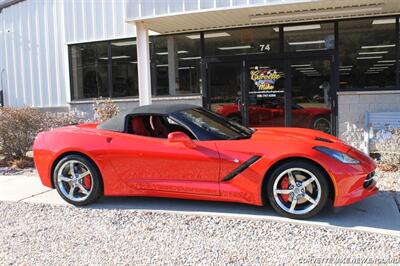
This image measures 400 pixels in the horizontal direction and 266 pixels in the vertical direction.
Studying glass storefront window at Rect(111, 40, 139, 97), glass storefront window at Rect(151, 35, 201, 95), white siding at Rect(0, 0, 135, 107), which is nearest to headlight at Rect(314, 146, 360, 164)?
glass storefront window at Rect(151, 35, 201, 95)

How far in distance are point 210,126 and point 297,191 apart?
4.55 feet

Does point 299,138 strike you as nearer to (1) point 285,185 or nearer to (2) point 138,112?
(1) point 285,185

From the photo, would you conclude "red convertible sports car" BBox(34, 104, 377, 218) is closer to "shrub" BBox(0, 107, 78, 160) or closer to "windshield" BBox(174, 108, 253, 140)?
"windshield" BBox(174, 108, 253, 140)

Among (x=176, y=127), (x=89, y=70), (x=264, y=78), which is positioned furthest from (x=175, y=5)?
(x=89, y=70)

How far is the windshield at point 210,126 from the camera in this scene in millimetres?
5527

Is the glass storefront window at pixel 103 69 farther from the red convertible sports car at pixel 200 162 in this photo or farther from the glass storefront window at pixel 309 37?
the red convertible sports car at pixel 200 162

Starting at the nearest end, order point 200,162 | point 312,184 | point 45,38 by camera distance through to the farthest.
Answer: point 312,184, point 200,162, point 45,38

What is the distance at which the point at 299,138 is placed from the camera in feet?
17.7

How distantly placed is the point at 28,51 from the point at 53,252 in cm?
995

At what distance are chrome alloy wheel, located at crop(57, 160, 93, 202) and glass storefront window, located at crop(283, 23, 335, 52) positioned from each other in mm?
5983

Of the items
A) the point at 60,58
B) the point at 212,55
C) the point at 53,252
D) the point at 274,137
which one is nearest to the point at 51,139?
the point at 53,252

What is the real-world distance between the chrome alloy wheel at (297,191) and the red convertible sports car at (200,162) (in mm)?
11

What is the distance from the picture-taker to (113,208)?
577cm

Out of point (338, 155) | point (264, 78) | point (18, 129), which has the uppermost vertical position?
point (264, 78)
